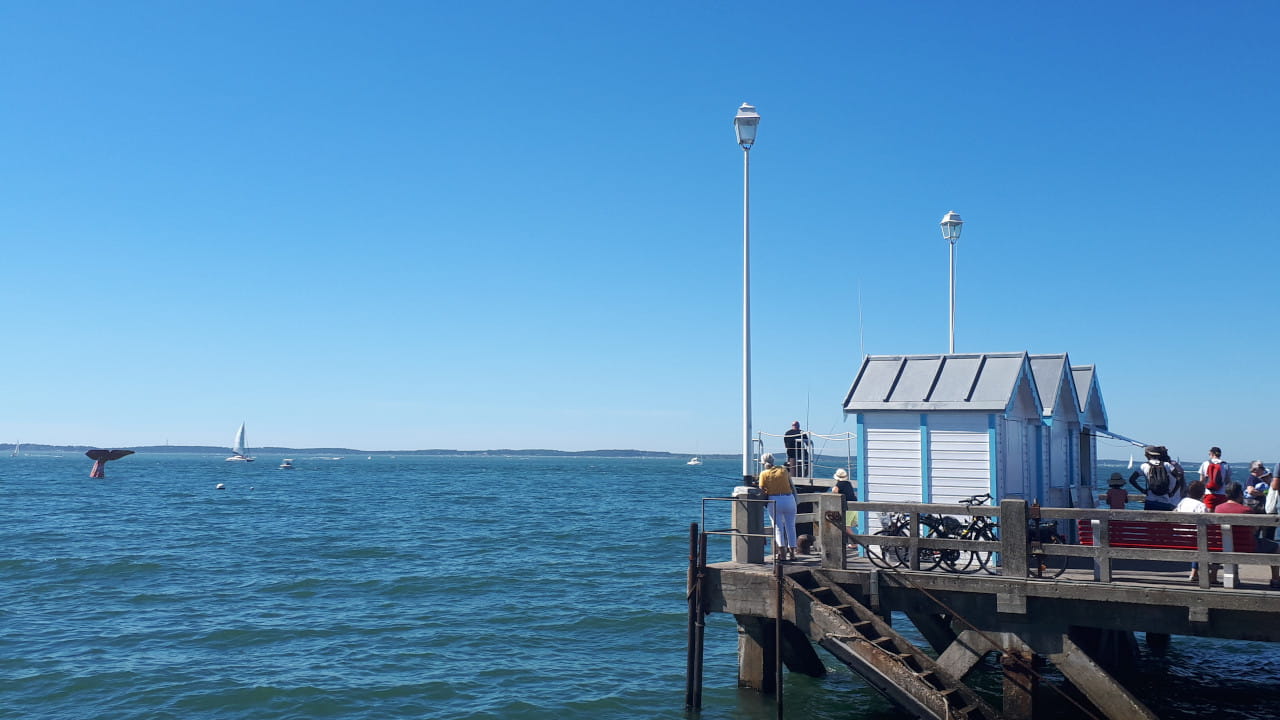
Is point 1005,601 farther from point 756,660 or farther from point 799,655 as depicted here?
point 799,655

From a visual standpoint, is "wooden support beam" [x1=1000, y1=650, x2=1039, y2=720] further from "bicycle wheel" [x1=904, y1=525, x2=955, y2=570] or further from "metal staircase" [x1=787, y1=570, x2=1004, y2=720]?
"bicycle wheel" [x1=904, y1=525, x2=955, y2=570]

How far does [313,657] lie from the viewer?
19.0m

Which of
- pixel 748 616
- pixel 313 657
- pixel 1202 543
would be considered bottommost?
pixel 313 657

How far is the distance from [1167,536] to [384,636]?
50.9 feet

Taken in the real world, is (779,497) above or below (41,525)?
above

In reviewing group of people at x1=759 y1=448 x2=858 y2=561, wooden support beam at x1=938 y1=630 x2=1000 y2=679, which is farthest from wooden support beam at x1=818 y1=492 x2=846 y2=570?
wooden support beam at x1=938 y1=630 x2=1000 y2=679

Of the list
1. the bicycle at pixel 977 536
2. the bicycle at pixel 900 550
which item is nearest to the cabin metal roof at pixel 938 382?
the bicycle at pixel 900 550

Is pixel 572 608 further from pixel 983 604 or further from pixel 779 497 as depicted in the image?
pixel 983 604

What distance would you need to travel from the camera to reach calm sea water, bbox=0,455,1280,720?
16.0 meters

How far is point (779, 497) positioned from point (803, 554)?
4.83 ft

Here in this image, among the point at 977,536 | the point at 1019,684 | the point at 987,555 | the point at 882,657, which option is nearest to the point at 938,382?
the point at 977,536

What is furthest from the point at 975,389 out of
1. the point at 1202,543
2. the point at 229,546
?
the point at 229,546

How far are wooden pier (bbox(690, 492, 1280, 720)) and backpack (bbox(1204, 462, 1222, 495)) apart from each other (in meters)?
1.48

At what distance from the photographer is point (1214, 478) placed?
1475cm
